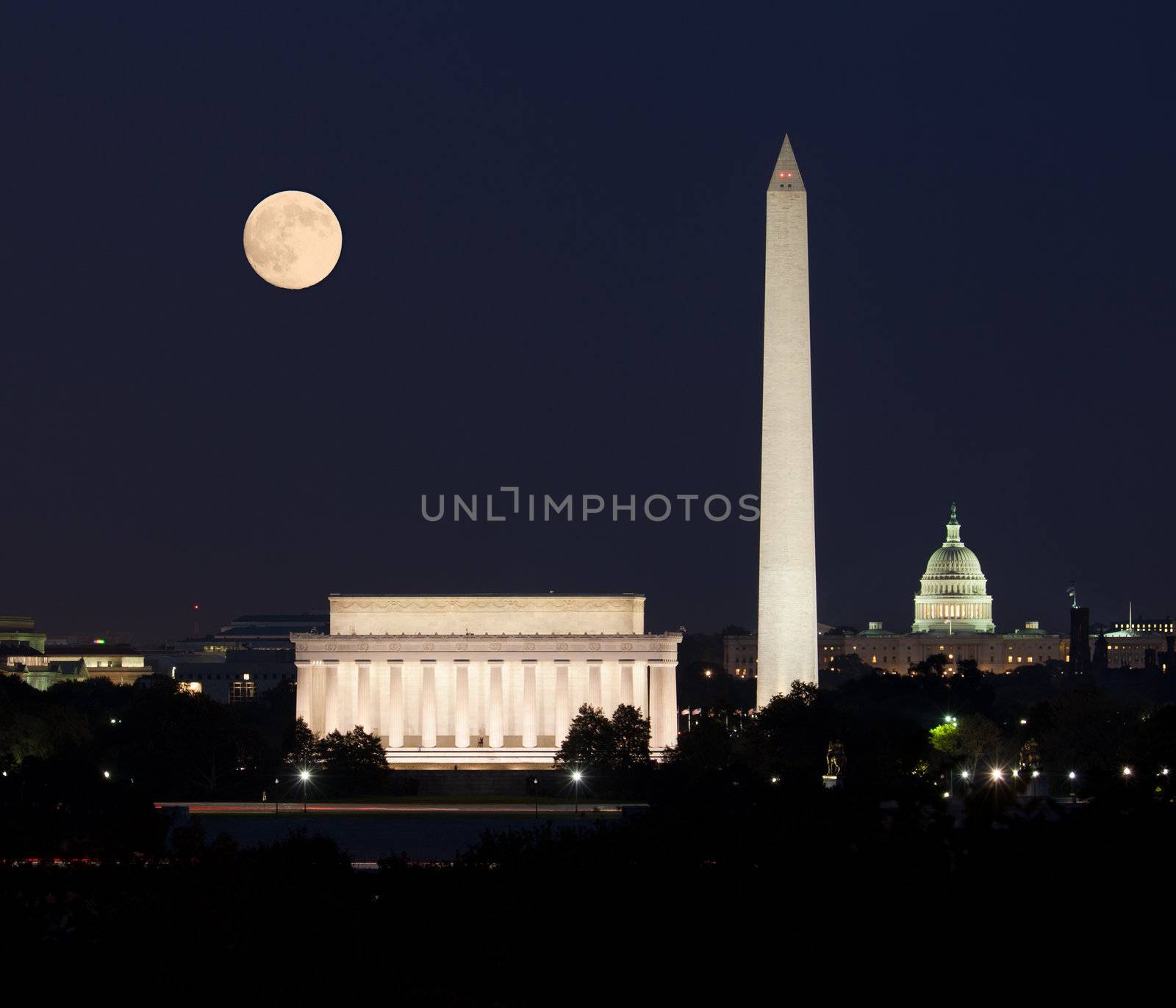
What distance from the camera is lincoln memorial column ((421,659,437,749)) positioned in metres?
161

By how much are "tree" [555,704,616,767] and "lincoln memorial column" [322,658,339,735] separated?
60.1 ft

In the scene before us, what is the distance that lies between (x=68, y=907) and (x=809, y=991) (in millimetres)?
20644

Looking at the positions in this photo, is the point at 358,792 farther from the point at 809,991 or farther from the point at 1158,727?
the point at 809,991

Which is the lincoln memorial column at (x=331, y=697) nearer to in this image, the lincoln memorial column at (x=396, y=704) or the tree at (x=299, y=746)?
the lincoln memorial column at (x=396, y=704)

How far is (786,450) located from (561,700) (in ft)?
85.2

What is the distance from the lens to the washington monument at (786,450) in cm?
14138

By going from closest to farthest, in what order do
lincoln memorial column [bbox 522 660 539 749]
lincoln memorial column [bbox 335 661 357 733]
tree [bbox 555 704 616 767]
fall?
tree [bbox 555 704 616 767]
lincoln memorial column [bbox 522 660 539 749]
lincoln memorial column [bbox 335 661 357 733]

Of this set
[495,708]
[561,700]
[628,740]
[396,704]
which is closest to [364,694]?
[396,704]

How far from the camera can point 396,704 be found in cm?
16200

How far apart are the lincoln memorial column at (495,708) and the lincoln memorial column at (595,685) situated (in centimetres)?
518

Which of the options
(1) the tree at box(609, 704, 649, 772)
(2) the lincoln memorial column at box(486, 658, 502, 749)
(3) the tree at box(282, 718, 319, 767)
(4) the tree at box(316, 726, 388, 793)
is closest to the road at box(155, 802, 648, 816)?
(4) the tree at box(316, 726, 388, 793)

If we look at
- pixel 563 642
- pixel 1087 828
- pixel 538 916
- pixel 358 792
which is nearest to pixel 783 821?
pixel 538 916

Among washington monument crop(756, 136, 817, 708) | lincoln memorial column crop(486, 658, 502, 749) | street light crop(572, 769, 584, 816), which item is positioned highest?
washington monument crop(756, 136, 817, 708)

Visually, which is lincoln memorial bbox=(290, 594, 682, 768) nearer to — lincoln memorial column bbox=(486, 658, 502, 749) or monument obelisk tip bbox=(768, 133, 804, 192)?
lincoln memorial column bbox=(486, 658, 502, 749)
